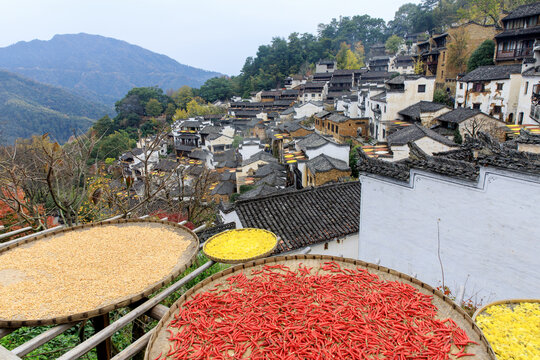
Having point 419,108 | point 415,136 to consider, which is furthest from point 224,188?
point 419,108

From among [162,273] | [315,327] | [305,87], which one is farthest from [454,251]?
[305,87]

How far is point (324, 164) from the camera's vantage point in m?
22.7

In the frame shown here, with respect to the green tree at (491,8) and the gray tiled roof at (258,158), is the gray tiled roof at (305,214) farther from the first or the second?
the green tree at (491,8)

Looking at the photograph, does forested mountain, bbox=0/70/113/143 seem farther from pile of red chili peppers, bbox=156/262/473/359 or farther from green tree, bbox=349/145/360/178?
pile of red chili peppers, bbox=156/262/473/359

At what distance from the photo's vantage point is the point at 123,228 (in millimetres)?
5395

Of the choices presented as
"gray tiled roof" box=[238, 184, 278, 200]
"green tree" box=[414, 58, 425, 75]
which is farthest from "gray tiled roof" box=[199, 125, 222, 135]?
"green tree" box=[414, 58, 425, 75]

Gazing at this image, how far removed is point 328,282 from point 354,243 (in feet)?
25.7

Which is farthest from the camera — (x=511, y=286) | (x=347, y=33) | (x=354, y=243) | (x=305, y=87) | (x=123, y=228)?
(x=347, y=33)

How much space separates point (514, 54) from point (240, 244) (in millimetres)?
35123

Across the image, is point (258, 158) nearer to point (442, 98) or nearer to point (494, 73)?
point (442, 98)

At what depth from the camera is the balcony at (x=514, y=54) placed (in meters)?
28.3

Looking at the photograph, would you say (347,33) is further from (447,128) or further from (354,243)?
(354,243)

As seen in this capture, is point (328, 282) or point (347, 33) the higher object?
point (347, 33)

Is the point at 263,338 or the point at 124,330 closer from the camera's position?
the point at 263,338
